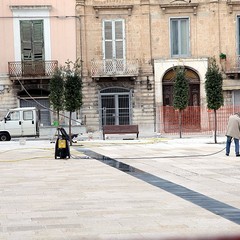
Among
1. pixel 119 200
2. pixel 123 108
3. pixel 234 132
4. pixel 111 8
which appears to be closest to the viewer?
pixel 119 200

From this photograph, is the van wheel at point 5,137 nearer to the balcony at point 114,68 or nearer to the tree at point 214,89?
the balcony at point 114,68

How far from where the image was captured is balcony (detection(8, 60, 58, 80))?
3494 centimetres

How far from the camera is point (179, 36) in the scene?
3666 centimetres

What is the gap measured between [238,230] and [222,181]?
5.24 meters

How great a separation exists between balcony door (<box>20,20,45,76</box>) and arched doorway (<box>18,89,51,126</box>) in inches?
70.2

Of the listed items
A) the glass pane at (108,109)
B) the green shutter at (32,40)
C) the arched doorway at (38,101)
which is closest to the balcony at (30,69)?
the green shutter at (32,40)

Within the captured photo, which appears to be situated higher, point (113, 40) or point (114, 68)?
point (113, 40)

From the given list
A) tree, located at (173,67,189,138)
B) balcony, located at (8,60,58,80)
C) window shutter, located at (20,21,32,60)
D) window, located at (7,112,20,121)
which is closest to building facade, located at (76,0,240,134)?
balcony, located at (8,60,58,80)

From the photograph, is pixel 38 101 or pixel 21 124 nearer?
pixel 21 124

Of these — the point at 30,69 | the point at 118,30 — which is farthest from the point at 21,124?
the point at 118,30

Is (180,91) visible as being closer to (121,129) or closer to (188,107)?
(188,107)

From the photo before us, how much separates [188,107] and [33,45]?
10.5 meters

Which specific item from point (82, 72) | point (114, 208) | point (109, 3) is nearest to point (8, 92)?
point (82, 72)

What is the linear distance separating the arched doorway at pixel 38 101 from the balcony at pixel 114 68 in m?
3.49
